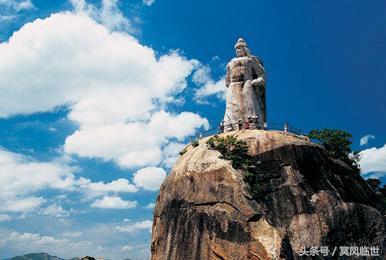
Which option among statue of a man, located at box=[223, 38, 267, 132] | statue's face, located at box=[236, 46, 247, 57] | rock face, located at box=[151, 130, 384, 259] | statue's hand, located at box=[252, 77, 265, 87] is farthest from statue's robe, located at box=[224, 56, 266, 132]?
rock face, located at box=[151, 130, 384, 259]

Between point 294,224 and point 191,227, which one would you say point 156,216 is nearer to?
point 191,227

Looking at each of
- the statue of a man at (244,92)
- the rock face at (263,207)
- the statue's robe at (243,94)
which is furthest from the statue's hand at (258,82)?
the rock face at (263,207)

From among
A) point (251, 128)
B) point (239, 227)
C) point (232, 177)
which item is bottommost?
point (239, 227)

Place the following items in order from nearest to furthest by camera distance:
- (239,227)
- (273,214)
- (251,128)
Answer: (239,227) → (273,214) → (251,128)

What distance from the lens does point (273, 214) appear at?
3098 centimetres

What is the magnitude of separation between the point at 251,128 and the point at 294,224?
332 inches

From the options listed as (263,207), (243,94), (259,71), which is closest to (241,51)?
(259,71)

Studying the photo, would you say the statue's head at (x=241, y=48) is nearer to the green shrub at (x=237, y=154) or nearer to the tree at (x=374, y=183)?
the green shrub at (x=237, y=154)

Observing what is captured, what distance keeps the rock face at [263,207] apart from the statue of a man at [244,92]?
275cm

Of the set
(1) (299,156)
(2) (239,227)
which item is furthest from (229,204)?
(1) (299,156)

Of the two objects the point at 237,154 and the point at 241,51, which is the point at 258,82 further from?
the point at 237,154

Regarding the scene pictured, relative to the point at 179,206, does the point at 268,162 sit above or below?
above

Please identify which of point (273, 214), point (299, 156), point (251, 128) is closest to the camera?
point (273, 214)

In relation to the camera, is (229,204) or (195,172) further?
(195,172)
